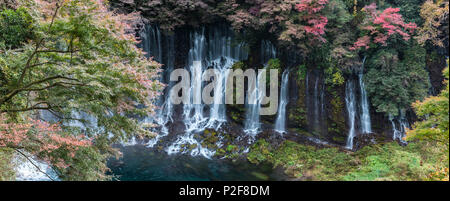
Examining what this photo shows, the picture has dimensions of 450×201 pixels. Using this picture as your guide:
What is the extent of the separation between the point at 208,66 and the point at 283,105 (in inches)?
211

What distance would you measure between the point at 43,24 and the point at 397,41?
534 inches

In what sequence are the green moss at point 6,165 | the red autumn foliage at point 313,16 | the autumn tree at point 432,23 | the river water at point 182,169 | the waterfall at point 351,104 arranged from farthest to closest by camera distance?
the waterfall at point 351,104, the red autumn foliage at point 313,16, the autumn tree at point 432,23, the river water at point 182,169, the green moss at point 6,165

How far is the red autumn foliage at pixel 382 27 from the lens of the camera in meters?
10.7

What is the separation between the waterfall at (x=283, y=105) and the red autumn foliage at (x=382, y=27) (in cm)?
345

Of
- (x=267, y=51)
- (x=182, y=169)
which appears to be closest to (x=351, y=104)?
(x=267, y=51)

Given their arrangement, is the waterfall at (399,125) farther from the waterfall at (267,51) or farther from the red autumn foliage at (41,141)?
the red autumn foliage at (41,141)

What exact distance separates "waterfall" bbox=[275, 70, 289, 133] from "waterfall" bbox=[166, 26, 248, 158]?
2.88m

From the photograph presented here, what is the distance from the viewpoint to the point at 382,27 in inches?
438

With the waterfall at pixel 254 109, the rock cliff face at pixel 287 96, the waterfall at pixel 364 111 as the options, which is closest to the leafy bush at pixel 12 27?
the rock cliff face at pixel 287 96

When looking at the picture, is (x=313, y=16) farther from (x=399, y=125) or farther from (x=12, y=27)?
(x=12, y=27)

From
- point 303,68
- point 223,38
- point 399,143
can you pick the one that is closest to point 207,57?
point 223,38

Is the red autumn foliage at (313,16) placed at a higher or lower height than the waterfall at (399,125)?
higher

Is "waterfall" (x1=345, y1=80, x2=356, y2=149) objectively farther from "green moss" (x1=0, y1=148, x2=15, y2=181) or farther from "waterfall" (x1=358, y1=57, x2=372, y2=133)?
"green moss" (x1=0, y1=148, x2=15, y2=181)
